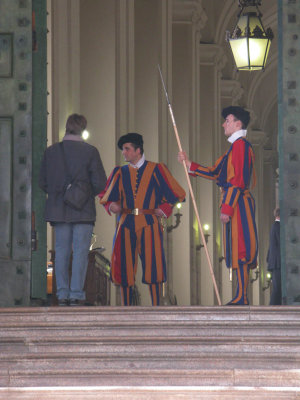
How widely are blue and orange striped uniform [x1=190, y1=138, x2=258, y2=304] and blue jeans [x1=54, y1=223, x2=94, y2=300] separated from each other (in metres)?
1.14

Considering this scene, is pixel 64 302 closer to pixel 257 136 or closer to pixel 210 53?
pixel 210 53

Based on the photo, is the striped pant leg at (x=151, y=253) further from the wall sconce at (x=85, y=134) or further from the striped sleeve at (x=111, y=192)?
the wall sconce at (x=85, y=134)

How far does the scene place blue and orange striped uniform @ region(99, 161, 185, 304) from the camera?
1253cm

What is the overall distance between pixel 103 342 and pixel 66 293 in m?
3.17

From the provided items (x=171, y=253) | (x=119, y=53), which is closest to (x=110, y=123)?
(x=119, y=53)

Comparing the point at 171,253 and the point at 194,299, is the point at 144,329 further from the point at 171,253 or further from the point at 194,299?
the point at 194,299

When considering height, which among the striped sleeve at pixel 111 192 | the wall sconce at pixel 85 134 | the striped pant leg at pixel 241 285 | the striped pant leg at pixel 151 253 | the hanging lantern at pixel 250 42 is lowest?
the striped pant leg at pixel 241 285

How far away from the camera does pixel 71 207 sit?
1145cm

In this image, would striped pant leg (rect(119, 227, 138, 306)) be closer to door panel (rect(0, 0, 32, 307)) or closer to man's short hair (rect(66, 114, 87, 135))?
man's short hair (rect(66, 114, 87, 135))

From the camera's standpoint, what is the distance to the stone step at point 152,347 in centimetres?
783

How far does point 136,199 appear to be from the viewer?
41.7 feet

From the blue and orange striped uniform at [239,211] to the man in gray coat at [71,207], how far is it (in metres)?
1.03

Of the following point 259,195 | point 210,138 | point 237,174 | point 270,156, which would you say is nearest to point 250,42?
point 237,174

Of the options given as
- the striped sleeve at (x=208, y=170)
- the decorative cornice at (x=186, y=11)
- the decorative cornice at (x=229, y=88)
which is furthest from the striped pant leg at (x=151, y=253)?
the decorative cornice at (x=229, y=88)
